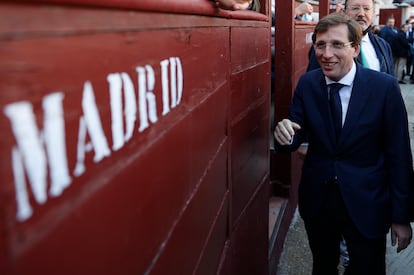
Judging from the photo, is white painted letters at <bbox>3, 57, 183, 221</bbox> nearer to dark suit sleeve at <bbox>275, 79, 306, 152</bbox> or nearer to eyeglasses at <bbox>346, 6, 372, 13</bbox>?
dark suit sleeve at <bbox>275, 79, 306, 152</bbox>

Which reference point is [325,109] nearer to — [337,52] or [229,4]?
[337,52]

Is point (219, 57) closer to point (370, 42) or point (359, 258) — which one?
point (359, 258)

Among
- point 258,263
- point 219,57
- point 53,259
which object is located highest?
point 219,57

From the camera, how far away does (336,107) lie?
84.6 inches

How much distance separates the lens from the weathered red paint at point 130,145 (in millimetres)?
470

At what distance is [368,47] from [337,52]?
75 centimetres

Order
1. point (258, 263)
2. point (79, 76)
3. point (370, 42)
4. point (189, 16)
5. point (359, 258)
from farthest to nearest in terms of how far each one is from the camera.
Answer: point (370, 42)
point (258, 263)
point (359, 258)
point (189, 16)
point (79, 76)

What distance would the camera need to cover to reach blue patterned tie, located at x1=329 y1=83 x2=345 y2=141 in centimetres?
214

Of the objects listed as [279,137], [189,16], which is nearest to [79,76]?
[189,16]

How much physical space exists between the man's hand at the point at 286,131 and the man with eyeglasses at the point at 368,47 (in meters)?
0.78

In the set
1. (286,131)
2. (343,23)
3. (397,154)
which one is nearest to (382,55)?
(343,23)

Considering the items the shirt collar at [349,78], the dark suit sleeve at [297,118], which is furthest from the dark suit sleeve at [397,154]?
the dark suit sleeve at [297,118]

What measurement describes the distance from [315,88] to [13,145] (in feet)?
6.25

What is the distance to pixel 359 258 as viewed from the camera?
88.7 inches
